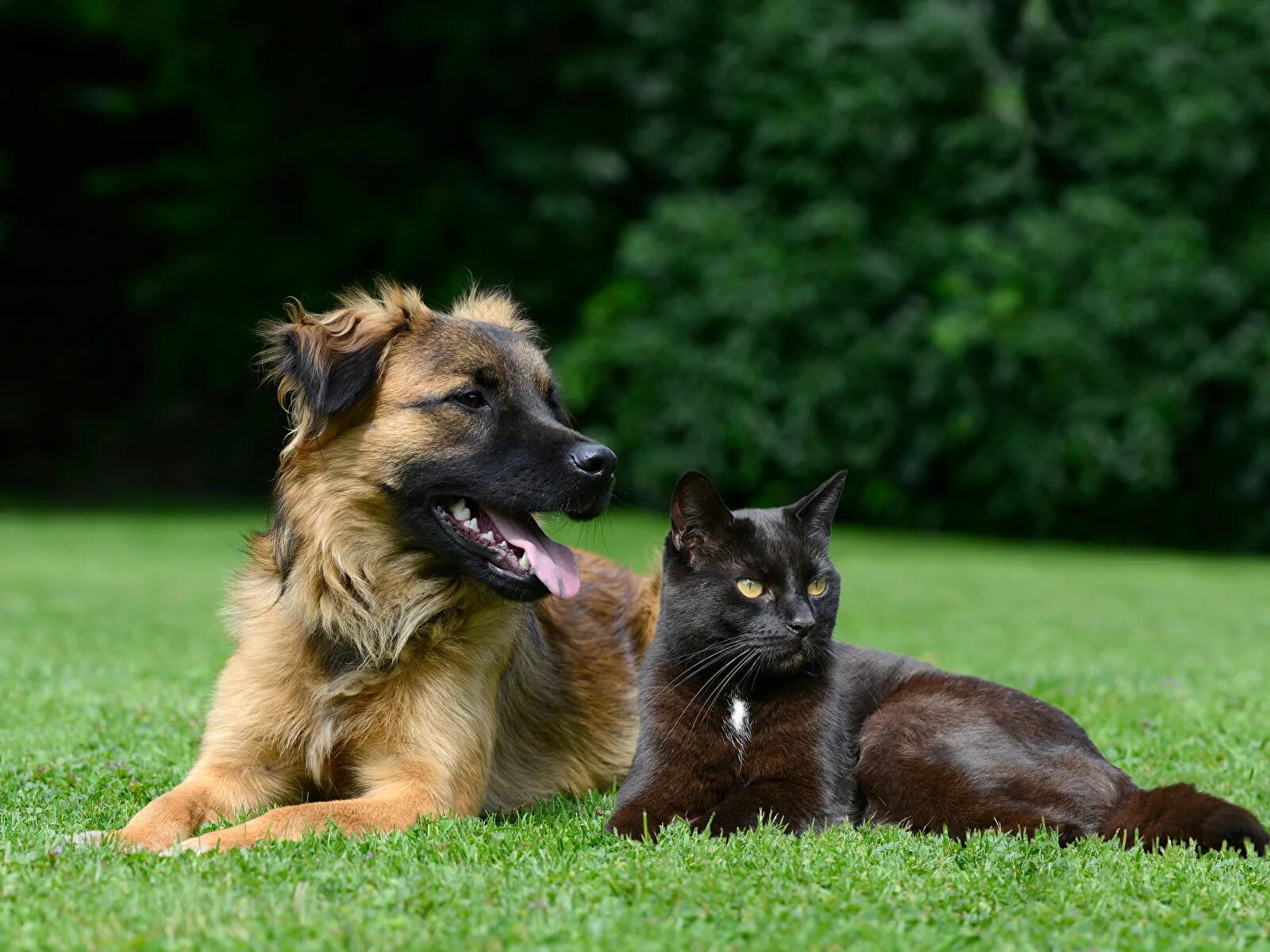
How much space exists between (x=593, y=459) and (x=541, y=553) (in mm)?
408

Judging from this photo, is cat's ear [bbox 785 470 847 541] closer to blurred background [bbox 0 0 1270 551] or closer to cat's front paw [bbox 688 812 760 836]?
cat's front paw [bbox 688 812 760 836]

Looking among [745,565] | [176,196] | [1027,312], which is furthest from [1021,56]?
[745,565]

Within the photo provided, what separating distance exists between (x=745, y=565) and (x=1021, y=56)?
1901cm

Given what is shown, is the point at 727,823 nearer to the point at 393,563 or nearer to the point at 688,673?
the point at 688,673

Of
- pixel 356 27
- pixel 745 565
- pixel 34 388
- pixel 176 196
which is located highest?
pixel 356 27

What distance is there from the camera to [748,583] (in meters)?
5.00

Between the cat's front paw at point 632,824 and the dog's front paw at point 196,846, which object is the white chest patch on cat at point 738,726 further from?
the dog's front paw at point 196,846

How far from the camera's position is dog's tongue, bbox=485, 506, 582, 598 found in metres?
5.02

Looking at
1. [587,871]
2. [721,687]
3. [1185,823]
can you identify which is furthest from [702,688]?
[1185,823]

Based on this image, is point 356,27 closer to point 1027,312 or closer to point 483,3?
point 483,3

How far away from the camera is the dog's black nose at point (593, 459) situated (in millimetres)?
5008

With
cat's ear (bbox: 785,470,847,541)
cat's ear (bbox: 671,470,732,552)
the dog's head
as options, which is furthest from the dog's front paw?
cat's ear (bbox: 785,470,847,541)

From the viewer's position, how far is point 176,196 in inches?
1046

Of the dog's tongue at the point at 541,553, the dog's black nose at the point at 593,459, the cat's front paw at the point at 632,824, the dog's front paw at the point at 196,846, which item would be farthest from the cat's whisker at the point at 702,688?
the dog's front paw at the point at 196,846
